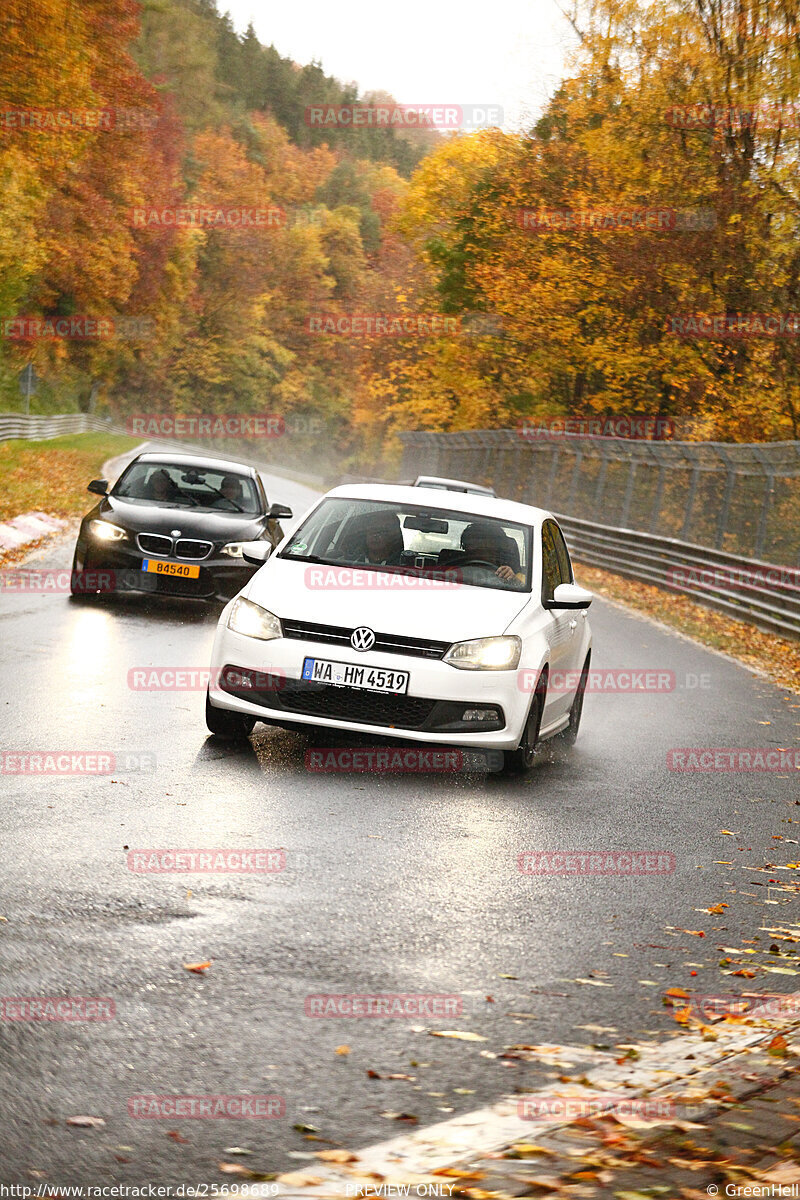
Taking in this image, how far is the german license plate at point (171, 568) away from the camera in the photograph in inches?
617

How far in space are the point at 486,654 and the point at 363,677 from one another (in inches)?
29.3

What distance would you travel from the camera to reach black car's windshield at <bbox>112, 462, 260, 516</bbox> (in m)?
16.8

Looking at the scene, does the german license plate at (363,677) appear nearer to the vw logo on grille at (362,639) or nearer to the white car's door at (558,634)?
the vw logo on grille at (362,639)

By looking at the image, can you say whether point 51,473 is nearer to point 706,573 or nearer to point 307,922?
point 706,573

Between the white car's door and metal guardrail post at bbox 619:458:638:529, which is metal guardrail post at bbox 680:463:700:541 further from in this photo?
the white car's door

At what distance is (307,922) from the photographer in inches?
234

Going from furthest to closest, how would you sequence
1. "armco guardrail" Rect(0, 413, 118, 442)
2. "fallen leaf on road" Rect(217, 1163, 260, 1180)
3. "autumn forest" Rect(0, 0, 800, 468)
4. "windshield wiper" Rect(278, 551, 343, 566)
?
"armco guardrail" Rect(0, 413, 118, 442) → "autumn forest" Rect(0, 0, 800, 468) → "windshield wiper" Rect(278, 551, 343, 566) → "fallen leaf on road" Rect(217, 1163, 260, 1180)

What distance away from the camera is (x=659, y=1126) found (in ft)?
13.5

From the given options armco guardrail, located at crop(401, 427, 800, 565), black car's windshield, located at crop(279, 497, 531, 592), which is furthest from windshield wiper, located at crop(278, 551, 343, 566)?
armco guardrail, located at crop(401, 427, 800, 565)

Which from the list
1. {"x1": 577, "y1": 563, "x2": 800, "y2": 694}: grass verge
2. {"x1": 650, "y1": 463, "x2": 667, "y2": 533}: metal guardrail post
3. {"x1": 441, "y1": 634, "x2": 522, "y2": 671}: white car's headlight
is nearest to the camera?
{"x1": 441, "y1": 634, "x2": 522, "y2": 671}: white car's headlight

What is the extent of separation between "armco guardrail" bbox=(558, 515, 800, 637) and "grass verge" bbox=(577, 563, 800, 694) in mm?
166

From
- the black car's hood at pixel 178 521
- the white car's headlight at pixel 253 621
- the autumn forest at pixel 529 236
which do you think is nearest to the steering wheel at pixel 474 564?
the white car's headlight at pixel 253 621

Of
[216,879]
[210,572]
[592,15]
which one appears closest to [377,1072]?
[216,879]

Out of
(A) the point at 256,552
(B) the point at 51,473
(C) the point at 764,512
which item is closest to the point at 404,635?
(A) the point at 256,552
